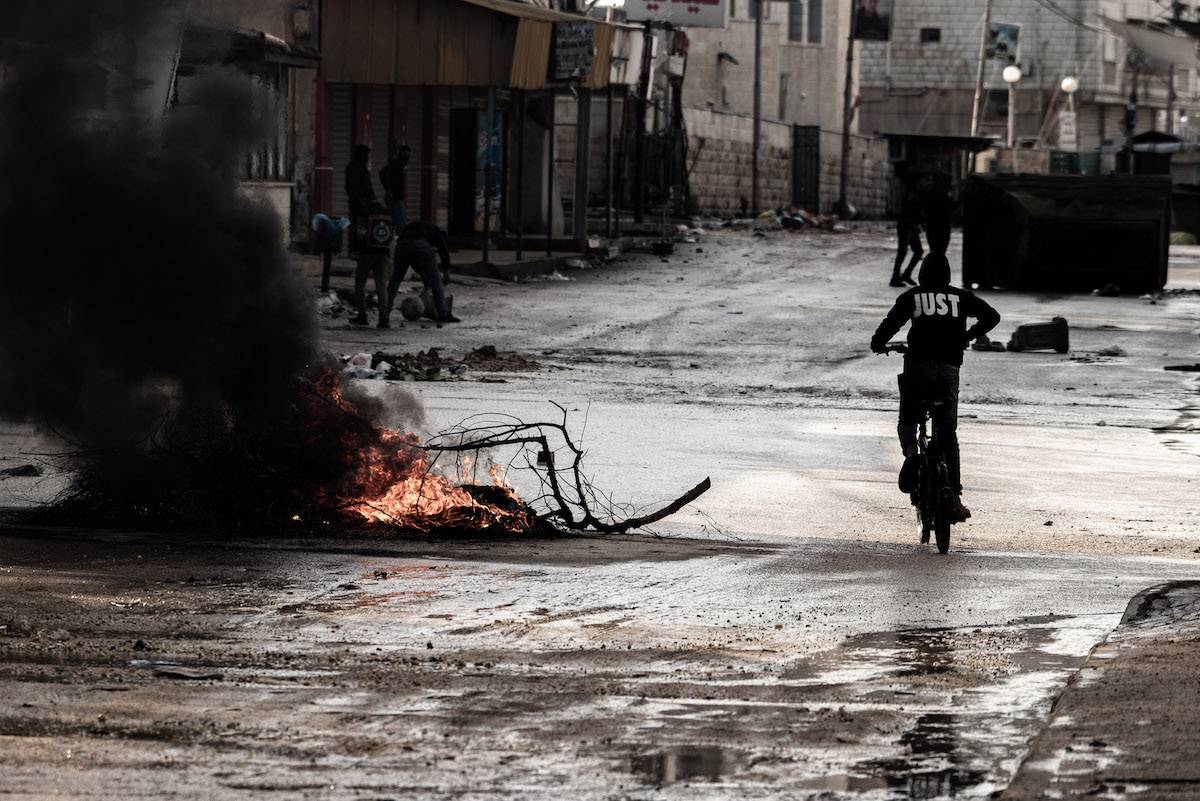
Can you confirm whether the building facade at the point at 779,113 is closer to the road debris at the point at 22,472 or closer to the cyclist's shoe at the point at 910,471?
the road debris at the point at 22,472

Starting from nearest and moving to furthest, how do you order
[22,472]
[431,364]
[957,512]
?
[957,512]
[22,472]
[431,364]

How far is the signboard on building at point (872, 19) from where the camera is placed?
61625 millimetres

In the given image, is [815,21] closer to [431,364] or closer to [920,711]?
[431,364]

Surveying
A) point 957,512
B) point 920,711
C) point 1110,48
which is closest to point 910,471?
point 957,512

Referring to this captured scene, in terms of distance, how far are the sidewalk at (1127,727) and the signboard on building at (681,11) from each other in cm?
3891

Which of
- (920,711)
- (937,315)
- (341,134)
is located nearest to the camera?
(920,711)

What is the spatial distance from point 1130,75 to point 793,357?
7277 centimetres

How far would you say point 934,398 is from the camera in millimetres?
9844

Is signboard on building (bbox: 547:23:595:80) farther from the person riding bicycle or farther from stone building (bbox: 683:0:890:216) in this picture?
stone building (bbox: 683:0:890:216)

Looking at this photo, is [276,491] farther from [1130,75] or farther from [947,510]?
[1130,75]

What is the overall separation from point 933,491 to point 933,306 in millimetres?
1016

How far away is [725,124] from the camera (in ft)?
177

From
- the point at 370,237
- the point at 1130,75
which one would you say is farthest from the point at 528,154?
the point at 1130,75

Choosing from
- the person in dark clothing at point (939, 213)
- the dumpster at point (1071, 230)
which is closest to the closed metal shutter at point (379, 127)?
the person in dark clothing at point (939, 213)
